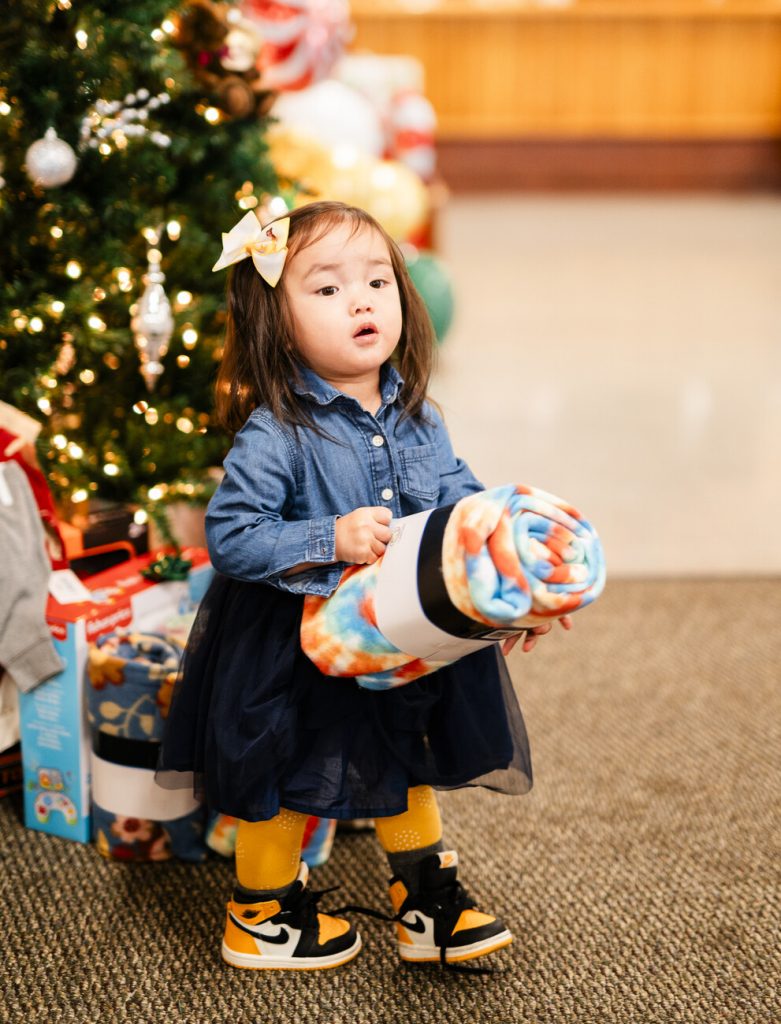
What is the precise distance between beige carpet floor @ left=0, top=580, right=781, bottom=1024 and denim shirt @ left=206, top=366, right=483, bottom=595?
1.65ft

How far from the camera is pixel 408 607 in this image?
1.15 meters

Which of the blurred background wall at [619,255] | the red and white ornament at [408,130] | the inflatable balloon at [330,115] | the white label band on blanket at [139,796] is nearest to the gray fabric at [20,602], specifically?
the white label band on blanket at [139,796]

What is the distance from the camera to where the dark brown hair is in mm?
1297

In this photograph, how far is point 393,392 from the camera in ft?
4.46

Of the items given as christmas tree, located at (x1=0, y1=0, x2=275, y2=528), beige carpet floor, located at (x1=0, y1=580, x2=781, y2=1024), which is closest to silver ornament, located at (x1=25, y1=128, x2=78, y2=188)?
christmas tree, located at (x1=0, y1=0, x2=275, y2=528)

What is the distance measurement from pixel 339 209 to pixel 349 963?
916 millimetres

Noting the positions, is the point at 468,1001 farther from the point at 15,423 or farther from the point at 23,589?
the point at 15,423

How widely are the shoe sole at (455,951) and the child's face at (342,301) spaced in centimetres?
71

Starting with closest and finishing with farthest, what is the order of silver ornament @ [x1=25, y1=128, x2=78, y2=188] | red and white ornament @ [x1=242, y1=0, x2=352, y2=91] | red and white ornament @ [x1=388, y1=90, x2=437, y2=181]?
silver ornament @ [x1=25, y1=128, x2=78, y2=188], red and white ornament @ [x1=242, y1=0, x2=352, y2=91], red and white ornament @ [x1=388, y1=90, x2=437, y2=181]

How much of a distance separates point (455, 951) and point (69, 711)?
0.62 meters

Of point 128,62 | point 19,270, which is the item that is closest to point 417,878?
point 19,270

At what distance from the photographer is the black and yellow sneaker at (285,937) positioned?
1378mm

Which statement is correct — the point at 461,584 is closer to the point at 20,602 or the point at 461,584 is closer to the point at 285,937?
the point at 285,937

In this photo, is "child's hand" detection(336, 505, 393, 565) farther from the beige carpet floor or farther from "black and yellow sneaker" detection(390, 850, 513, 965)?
the beige carpet floor
